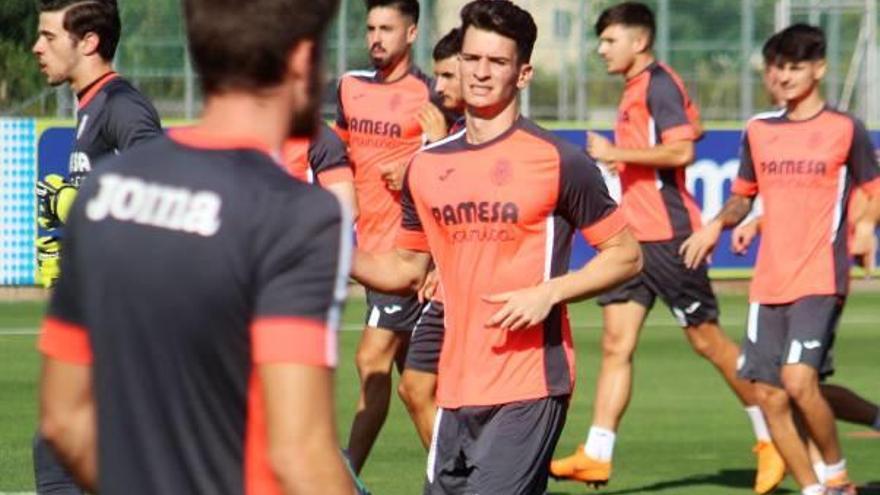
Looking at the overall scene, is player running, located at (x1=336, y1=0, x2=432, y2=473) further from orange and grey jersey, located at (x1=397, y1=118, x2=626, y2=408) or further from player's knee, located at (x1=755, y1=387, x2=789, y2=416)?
orange and grey jersey, located at (x1=397, y1=118, x2=626, y2=408)

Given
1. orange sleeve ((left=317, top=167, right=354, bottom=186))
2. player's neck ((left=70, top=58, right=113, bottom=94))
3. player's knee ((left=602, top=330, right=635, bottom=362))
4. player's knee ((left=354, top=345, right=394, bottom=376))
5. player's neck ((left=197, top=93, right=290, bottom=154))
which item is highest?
player's neck ((left=197, top=93, right=290, bottom=154))

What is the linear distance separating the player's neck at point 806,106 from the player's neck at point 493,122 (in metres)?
3.85

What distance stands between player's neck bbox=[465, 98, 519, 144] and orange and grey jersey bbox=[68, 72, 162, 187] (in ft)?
4.13

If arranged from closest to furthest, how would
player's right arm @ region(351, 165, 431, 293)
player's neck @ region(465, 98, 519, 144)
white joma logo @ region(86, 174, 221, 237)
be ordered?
white joma logo @ region(86, 174, 221, 237) → player's right arm @ region(351, 165, 431, 293) → player's neck @ region(465, 98, 519, 144)

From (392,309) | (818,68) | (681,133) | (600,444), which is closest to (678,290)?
→ (681,133)

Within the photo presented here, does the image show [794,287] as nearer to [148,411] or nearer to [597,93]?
[148,411]

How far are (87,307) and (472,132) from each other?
419 centimetres

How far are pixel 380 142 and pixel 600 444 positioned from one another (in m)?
2.18

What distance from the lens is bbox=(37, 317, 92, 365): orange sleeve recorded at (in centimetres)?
425

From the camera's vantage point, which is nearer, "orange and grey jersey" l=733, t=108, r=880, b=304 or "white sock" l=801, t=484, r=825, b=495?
"white sock" l=801, t=484, r=825, b=495

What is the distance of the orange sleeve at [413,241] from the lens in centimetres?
812

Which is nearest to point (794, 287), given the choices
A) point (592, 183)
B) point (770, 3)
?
point (592, 183)

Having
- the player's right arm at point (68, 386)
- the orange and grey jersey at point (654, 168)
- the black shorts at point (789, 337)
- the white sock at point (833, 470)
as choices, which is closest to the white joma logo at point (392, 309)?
the black shorts at point (789, 337)

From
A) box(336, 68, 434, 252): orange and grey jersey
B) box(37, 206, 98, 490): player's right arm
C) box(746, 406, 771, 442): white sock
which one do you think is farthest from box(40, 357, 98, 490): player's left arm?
box(336, 68, 434, 252): orange and grey jersey
